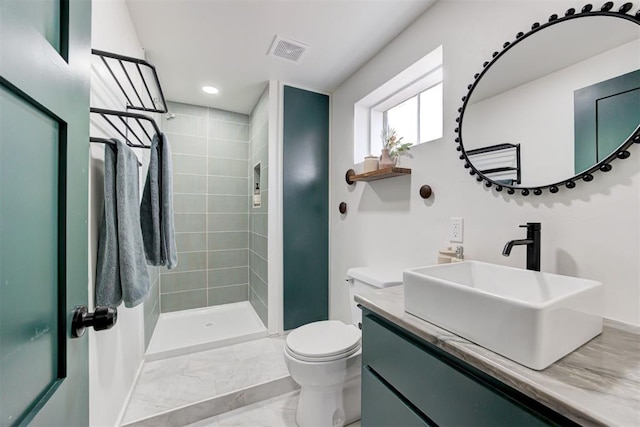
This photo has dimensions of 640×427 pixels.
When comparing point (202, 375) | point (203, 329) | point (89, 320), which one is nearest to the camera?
point (89, 320)

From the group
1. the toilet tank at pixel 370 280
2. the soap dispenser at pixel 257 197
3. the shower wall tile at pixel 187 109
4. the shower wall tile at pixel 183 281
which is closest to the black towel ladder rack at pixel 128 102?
the shower wall tile at pixel 187 109

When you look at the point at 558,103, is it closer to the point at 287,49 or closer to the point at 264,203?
the point at 287,49

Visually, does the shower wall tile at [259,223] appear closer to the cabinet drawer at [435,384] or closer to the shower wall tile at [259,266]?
the shower wall tile at [259,266]

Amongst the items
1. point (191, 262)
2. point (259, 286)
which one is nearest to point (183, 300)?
point (191, 262)

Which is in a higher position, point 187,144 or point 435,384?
point 187,144

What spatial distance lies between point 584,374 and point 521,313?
0.16m

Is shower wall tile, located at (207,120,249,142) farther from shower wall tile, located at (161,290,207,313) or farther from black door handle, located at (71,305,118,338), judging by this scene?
black door handle, located at (71,305,118,338)

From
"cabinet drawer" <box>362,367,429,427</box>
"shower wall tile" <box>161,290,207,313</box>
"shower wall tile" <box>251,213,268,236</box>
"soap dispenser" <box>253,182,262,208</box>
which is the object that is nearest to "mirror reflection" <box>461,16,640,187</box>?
"cabinet drawer" <box>362,367,429,427</box>

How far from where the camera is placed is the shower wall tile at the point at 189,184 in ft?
8.91

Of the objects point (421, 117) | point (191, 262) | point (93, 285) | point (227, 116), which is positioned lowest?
point (191, 262)

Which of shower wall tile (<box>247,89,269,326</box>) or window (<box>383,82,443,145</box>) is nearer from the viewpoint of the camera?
window (<box>383,82,443,145</box>)

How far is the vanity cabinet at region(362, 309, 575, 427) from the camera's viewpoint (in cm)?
54

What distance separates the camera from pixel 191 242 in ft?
9.13

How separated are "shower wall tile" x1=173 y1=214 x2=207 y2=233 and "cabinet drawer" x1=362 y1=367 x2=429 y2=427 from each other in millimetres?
2401
